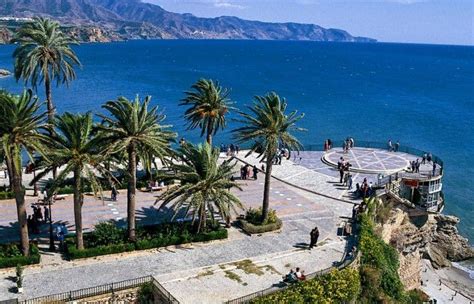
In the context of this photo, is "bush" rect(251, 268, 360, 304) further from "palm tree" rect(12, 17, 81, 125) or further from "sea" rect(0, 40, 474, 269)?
"sea" rect(0, 40, 474, 269)

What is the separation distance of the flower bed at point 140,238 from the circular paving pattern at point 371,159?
22.0m

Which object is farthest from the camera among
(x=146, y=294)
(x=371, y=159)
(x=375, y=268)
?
(x=371, y=159)

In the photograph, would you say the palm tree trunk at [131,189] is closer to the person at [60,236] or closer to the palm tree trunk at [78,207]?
the palm tree trunk at [78,207]

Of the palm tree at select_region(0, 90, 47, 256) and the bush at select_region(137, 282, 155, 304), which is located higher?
the palm tree at select_region(0, 90, 47, 256)

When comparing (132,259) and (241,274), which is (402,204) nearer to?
(241,274)

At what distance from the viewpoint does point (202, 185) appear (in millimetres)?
31703

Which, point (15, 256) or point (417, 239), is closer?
point (15, 256)

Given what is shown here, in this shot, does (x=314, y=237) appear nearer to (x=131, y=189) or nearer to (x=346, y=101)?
(x=131, y=189)

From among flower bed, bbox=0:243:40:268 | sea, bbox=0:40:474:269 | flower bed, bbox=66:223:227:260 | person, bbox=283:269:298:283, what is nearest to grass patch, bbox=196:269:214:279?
flower bed, bbox=66:223:227:260

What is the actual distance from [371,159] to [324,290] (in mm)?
28895

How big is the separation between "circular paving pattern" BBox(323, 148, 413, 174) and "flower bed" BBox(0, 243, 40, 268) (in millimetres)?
31375

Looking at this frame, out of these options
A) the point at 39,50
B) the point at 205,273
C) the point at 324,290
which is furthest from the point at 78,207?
the point at 39,50

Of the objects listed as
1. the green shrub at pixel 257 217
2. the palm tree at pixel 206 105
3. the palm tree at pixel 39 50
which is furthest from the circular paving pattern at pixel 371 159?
the palm tree at pixel 39 50

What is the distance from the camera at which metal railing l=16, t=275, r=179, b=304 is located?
80.1 feet
